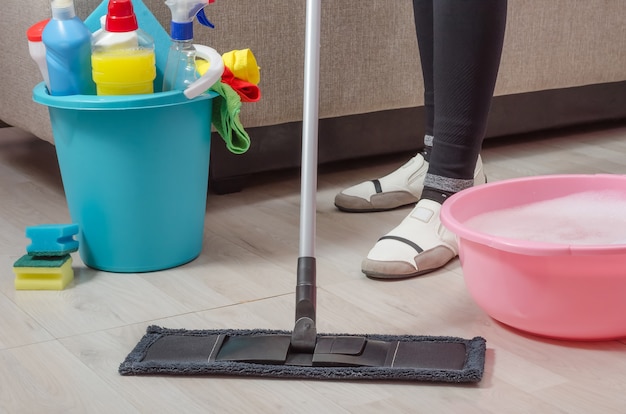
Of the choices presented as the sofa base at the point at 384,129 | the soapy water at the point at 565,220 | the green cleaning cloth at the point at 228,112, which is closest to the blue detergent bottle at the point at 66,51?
the green cleaning cloth at the point at 228,112

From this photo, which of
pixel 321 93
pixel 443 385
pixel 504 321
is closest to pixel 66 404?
pixel 443 385

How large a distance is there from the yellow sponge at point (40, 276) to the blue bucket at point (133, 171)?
86mm

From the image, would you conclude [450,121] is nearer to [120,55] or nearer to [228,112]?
[228,112]

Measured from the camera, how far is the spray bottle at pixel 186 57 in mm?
1282

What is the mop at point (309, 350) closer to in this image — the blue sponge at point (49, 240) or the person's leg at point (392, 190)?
the blue sponge at point (49, 240)

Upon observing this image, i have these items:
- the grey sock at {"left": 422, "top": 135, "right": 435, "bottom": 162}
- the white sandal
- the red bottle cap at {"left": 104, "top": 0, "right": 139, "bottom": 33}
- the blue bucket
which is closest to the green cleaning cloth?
the blue bucket

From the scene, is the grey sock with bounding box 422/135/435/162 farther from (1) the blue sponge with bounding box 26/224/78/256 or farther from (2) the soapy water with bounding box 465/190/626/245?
(1) the blue sponge with bounding box 26/224/78/256

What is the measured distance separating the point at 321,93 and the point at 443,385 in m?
0.91

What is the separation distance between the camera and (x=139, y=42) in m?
1.29

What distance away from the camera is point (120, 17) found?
1.26 meters

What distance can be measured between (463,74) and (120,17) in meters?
0.49

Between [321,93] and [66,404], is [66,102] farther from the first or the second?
[321,93]

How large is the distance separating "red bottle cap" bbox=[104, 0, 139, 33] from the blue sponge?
0.30 meters

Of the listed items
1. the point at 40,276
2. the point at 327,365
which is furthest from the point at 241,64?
the point at 327,365
